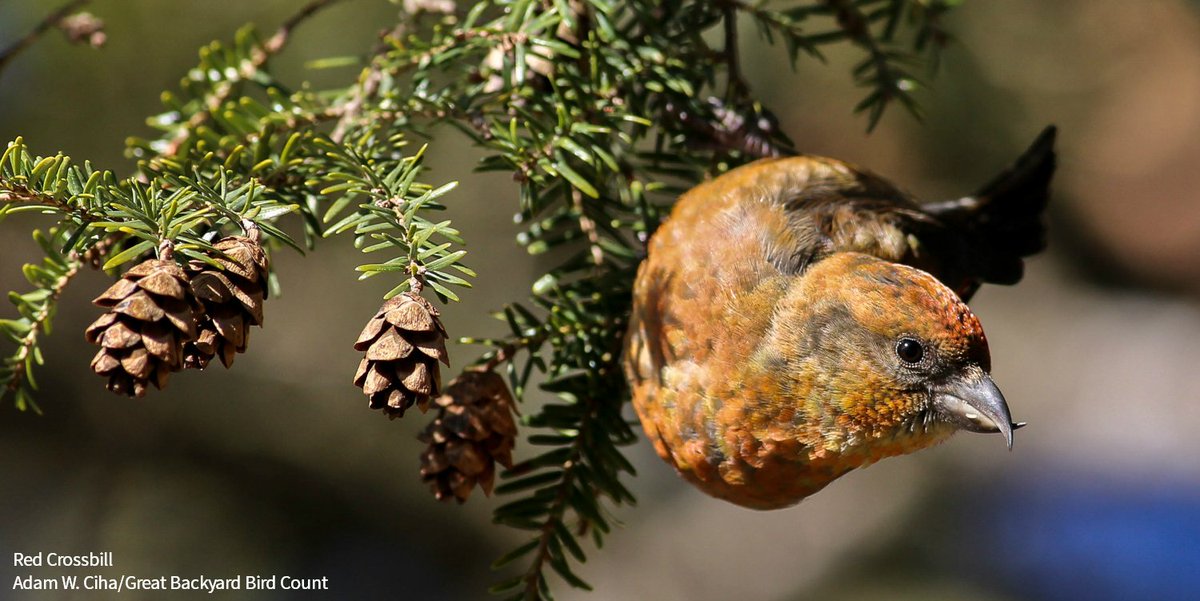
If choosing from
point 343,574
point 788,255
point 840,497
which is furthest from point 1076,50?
point 343,574

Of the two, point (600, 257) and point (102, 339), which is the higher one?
point (600, 257)

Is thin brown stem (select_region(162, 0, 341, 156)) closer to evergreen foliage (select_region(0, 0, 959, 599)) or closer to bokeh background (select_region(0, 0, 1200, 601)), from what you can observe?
evergreen foliage (select_region(0, 0, 959, 599))

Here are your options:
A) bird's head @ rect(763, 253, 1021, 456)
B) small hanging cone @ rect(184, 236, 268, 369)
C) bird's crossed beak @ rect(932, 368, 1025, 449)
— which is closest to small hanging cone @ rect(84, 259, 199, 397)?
small hanging cone @ rect(184, 236, 268, 369)

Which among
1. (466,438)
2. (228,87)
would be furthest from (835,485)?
(228,87)

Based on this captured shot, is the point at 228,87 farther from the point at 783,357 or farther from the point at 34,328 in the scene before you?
the point at 783,357

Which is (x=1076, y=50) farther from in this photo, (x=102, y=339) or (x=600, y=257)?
(x=102, y=339)

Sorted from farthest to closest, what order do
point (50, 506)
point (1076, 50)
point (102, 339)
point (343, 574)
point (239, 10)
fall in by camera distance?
point (1076, 50) → point (343, 574) → point (50, 506) → point (239, 10) → point (102, 339)

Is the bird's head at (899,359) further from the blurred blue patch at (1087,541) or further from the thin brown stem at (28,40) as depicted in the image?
the blurred blue patch at (1087,541)
